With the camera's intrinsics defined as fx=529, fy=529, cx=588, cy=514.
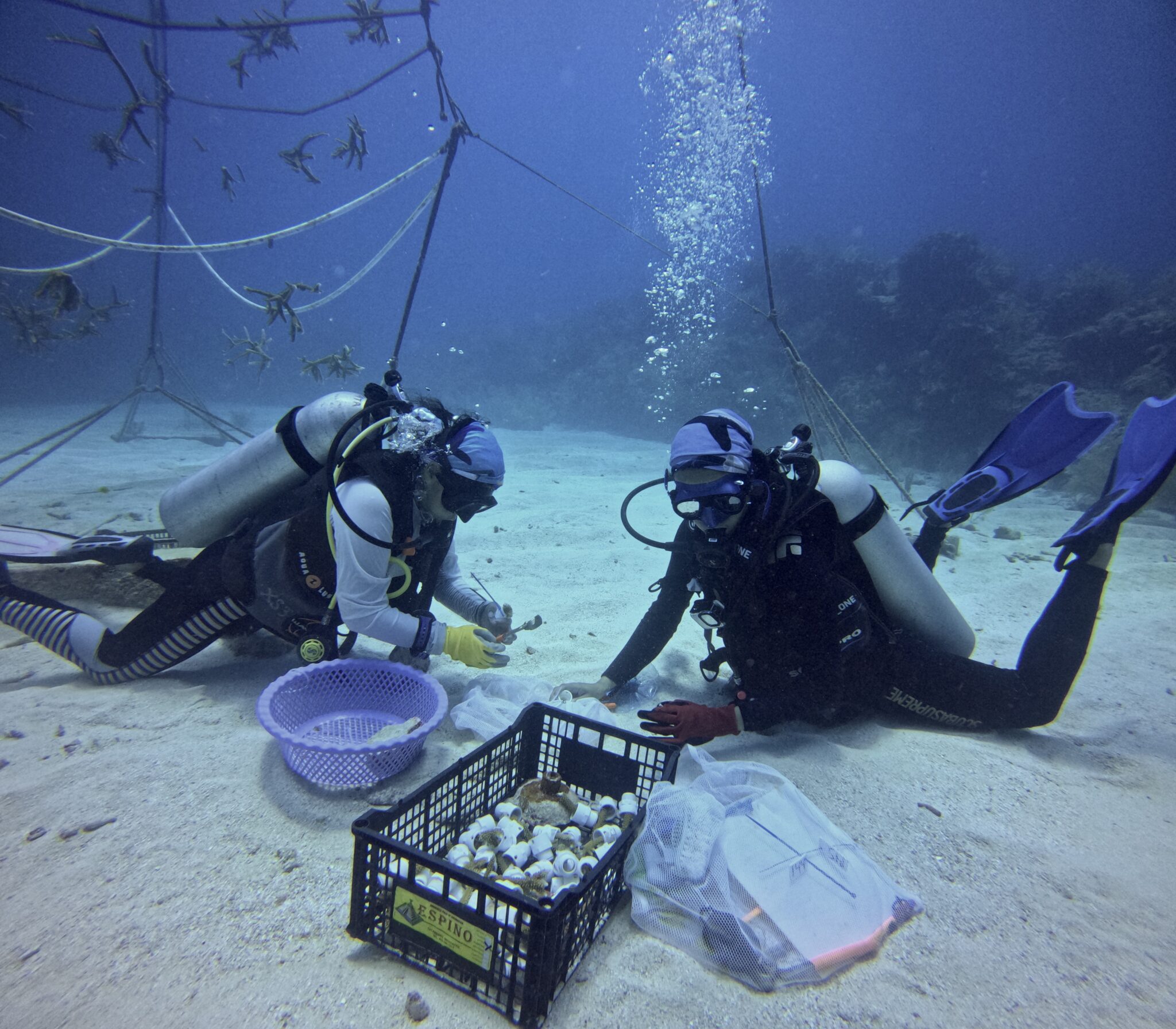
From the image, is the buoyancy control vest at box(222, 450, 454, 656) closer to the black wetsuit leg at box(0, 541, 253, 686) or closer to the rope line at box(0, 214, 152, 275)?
the black wetsuit leg at box(0, 541, 253, 686)

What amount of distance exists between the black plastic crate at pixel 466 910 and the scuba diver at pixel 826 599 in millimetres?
893

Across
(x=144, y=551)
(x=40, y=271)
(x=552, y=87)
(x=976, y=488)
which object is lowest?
(x=144, y=551)

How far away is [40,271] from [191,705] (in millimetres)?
5844

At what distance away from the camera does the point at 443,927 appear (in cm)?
165

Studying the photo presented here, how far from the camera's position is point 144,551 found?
3.70 m

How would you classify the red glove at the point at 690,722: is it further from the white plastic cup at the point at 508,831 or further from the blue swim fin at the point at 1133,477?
the blue swim fin at the point at 1133,477

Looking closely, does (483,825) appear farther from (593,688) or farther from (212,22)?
(212,22)

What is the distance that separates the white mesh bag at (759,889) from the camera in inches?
67.1

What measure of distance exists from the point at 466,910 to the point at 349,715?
6.34ft

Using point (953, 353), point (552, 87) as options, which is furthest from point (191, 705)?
point (552, 87)

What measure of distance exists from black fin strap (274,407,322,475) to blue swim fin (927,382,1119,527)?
4.65 metres

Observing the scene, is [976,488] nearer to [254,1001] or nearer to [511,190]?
[254,1001]

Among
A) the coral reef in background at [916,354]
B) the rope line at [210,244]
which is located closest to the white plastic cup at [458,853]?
the rope line at [210,244]

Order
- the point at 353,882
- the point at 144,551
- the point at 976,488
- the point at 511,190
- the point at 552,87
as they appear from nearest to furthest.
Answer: the point at 353,882 < the point at 144,551 < the point at 976,488 < the point at 552,87 < the point at 511,190
